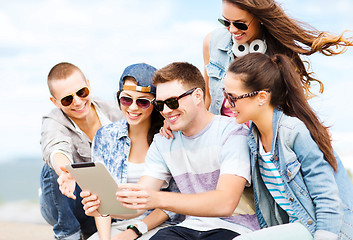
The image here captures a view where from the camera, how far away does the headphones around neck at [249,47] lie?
4.79 m

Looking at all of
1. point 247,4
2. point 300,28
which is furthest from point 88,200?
point 300,28

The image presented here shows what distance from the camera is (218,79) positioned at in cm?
514

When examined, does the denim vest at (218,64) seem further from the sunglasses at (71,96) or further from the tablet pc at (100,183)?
the tablet pc at (100,183)

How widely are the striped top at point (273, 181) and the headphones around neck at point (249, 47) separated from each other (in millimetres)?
1216

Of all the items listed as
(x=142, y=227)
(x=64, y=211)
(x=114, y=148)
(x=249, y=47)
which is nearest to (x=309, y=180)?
(x=142, y=227)

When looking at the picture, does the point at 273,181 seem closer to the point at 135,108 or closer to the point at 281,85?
the point at 281,85

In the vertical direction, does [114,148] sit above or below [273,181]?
above

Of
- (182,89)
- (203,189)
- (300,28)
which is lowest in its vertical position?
(203,189)

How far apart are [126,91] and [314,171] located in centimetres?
186

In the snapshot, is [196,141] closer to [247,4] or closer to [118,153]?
[118,153]

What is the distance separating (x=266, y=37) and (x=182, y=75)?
121 cm

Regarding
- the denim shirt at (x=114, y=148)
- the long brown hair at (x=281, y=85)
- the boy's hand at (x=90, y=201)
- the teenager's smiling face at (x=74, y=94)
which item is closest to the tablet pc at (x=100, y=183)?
the boy's hand at (x=90, y=201)

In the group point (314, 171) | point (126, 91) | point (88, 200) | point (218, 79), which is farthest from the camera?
point (218, 79)

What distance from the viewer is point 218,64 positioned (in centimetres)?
515
